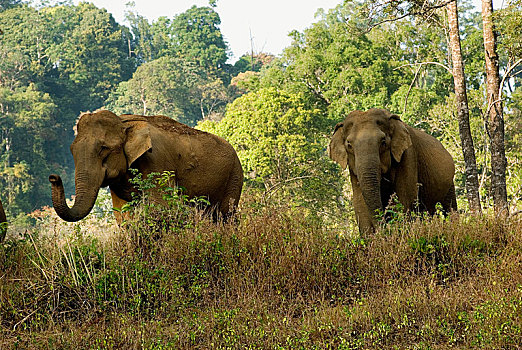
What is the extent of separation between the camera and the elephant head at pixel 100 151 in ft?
26.8

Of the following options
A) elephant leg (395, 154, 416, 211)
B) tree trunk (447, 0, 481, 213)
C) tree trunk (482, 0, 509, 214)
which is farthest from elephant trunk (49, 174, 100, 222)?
tree trunk (482, 0, 509, 214)

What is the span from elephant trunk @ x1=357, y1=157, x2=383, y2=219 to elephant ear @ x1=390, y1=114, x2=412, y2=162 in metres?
0.49

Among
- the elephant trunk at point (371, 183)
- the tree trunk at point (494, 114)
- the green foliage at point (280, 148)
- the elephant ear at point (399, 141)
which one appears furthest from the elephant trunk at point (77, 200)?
the green foliage at point (280, 148)

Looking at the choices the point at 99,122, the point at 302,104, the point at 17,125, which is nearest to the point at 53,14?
the point at 17,125

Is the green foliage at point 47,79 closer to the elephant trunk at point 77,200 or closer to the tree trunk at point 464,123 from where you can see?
the tree trunk at point 464,123

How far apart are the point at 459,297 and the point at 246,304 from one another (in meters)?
2.05

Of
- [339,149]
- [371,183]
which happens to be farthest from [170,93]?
[371,183]

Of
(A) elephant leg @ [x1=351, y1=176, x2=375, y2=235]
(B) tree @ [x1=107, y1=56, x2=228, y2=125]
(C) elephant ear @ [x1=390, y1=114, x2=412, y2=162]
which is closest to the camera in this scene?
(C) elephant ear @ [x1=390, y1=114, x2=412, y2=162]

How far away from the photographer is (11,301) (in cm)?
635

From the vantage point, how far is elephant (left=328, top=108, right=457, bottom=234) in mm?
8938

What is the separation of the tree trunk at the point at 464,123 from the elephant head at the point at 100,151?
7.69 m

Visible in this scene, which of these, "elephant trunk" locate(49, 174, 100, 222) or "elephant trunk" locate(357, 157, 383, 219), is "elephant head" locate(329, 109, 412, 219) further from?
"elephant trunk" locate(49, 174, 100, 222)

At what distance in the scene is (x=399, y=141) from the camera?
9328 millimetres

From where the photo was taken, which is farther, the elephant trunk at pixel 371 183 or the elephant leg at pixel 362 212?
the elephant leg at pixel 362 212
